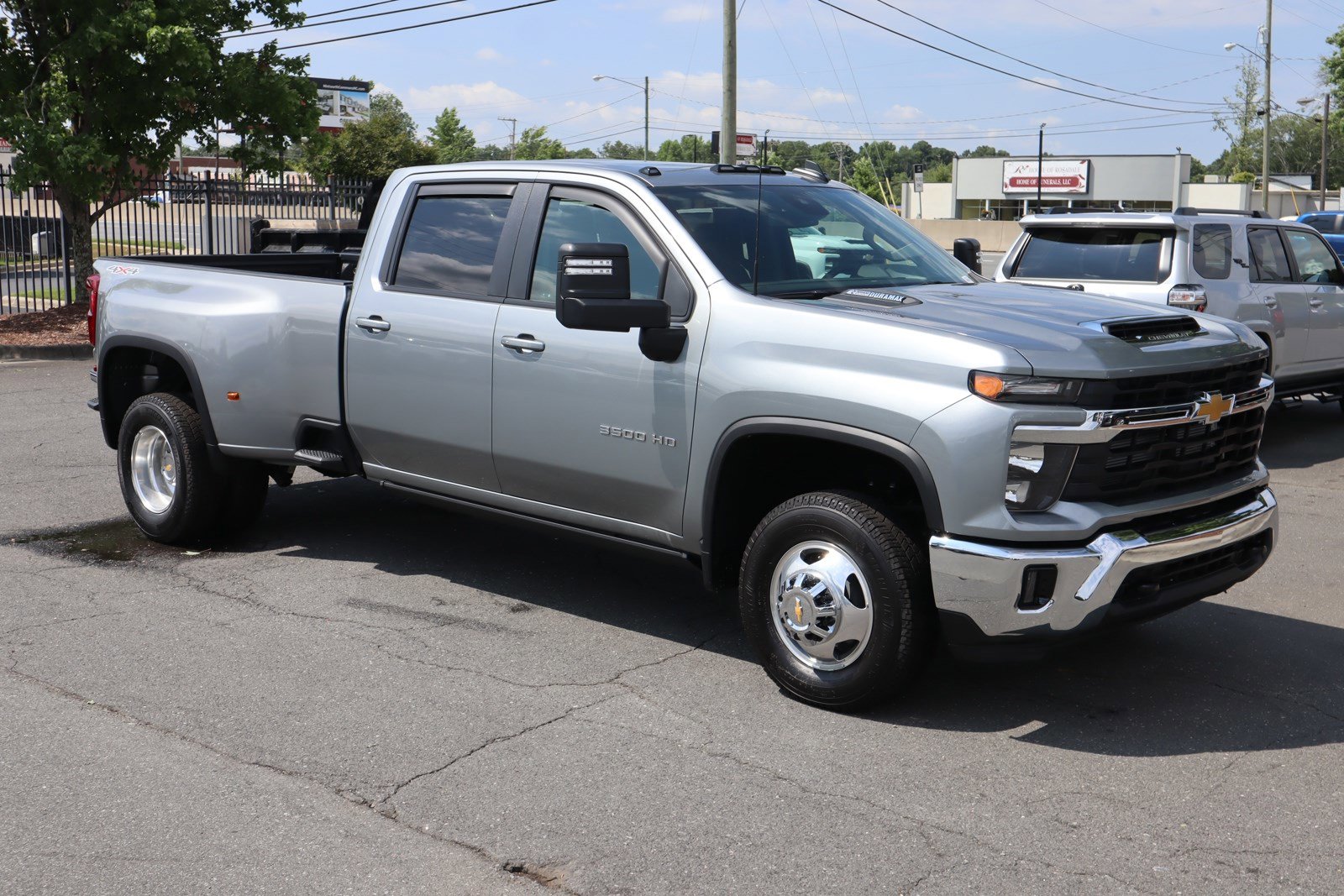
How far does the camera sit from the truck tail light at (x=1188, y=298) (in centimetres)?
1003

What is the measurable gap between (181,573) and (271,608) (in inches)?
35.7

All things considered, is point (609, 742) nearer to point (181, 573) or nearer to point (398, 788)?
point (398, 788)

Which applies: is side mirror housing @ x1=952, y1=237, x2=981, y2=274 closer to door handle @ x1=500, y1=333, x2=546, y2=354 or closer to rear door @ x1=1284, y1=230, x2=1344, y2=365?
door handle @ x1=500, y1=333, x2=546, y2=354

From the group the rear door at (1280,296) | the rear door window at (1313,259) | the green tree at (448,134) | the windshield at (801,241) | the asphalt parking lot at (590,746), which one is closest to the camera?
the asphalt parking lot at (590,746)

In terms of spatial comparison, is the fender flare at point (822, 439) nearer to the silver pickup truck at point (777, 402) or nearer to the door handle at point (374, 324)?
the silver pickup truck at point (777, 402)

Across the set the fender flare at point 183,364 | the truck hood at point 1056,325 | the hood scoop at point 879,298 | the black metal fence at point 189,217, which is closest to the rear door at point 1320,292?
the truck hood at point 1056,325

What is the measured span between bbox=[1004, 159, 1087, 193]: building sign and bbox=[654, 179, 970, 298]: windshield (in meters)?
84.0

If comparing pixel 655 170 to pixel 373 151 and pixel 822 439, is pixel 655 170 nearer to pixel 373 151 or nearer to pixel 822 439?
pixel 822 439

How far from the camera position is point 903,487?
4.95 metres

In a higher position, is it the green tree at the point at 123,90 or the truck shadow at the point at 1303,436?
the green tree at the point at 123,90

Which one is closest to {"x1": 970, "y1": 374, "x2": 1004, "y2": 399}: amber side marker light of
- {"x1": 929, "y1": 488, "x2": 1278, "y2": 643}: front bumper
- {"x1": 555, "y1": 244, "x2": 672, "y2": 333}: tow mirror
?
{"x1": 929, "y1": 488, "x2": 1278, "y2": 643}: front bumper

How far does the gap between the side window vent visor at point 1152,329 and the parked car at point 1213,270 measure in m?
5.31

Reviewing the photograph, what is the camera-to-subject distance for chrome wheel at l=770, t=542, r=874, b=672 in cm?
469

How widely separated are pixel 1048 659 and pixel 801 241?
200cm
